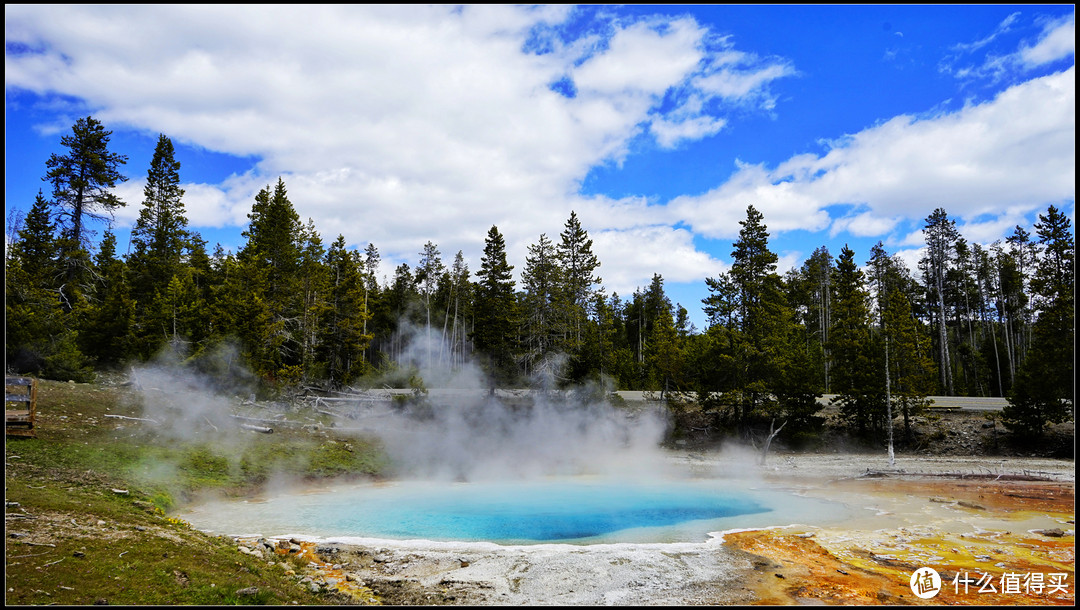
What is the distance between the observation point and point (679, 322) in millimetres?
60062

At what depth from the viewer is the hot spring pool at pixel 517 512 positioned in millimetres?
15703

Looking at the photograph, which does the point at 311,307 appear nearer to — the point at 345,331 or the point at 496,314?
the point at 345,331

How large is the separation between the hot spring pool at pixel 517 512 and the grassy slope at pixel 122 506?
2.20 m

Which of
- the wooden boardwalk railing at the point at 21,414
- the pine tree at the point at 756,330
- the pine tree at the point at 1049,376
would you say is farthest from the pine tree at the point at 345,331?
the pine tree at the point at 1049,376

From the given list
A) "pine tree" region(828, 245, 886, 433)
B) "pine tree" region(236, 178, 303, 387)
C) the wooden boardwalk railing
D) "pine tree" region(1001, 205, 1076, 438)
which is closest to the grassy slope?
the wooden boardwalk railing

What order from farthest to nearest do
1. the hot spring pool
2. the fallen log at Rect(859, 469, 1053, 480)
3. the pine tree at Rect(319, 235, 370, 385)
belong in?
the pine tree at Rect(319, 235, 370, 385)
the fallen log at Rect(859, 469, 1053, 480)
the hot spring pool

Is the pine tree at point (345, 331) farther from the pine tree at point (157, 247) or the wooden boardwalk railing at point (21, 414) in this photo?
the wooden boardwalk railing at point (21, 414)

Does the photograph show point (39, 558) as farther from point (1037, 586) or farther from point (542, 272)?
point (542, 272)

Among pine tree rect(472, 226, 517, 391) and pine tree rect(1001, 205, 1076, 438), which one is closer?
pine tree rect(1001, 205, 1076, 438)

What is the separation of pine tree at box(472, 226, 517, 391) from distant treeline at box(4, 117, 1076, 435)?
16 centimetres

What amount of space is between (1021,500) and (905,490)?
3611 mm

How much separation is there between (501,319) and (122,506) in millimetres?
27251

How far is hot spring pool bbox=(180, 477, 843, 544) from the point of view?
1570cm

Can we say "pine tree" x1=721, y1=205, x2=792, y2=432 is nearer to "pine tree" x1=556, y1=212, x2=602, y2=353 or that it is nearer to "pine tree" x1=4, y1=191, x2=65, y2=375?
"pine tree" x1=556, y1=212, x2=602, y2=353
